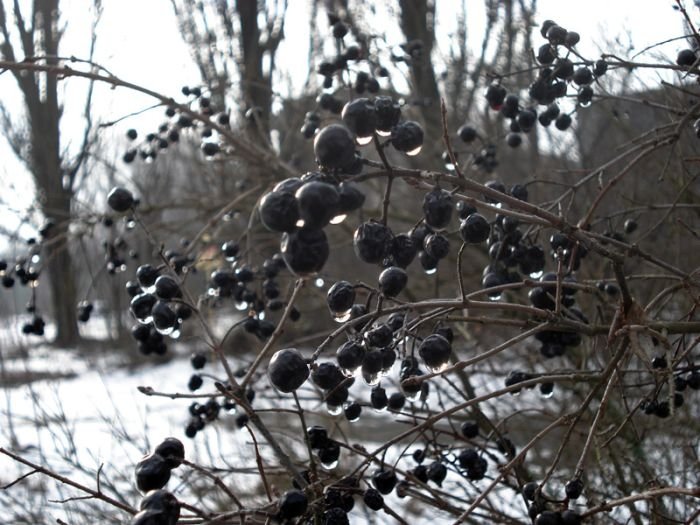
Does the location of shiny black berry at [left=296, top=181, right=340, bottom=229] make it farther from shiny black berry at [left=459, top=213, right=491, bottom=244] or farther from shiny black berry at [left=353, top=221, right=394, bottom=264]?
shiny black berry at [left=459, top=213, right=491, bottom=244]

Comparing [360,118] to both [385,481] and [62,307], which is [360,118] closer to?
[385,481]

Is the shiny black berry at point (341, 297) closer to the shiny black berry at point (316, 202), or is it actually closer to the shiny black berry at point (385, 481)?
the shiny black berry at point (316, 202)

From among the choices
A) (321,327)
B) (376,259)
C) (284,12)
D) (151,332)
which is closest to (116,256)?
(151,332)

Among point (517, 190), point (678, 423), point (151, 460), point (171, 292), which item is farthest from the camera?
point (678, 423)

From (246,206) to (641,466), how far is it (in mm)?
2300

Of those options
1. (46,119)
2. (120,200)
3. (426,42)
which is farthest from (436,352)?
(46,119)

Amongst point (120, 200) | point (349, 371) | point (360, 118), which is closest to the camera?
point (360, 118)

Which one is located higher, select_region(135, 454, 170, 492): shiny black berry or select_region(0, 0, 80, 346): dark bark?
select_region(0, 0, 80, 346): dark bark

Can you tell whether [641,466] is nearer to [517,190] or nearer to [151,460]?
[517,190]

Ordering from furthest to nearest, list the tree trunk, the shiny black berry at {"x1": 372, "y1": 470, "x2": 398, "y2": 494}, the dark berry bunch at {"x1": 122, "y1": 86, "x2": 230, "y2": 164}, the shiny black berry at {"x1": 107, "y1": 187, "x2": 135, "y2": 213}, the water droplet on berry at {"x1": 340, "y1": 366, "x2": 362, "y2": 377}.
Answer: the tree trunk → the dark berry bunch at {"x1": 122, "y1": 86, "x2": 230, "y2": 164} → the shiny black berry at {"x1": 107, "y1": 187, "x2": 135, "y2": 213} → the shiny black berry at {"x1": 372, "y1": 470, "x2": 398, "y2": 494} → the water droplet on berry at {"x1": 340, "y1": 366, "x2": 362, "y2": 377}

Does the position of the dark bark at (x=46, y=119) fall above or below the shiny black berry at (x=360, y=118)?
above

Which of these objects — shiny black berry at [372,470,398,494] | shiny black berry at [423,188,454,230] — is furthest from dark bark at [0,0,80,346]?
shiny black berry at [423,188,454,230]

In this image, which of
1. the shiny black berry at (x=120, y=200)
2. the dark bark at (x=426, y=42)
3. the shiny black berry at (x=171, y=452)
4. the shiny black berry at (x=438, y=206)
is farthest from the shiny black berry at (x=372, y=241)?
the dark bark at (x=426, y=42)

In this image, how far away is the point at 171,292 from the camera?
1.58 metres
